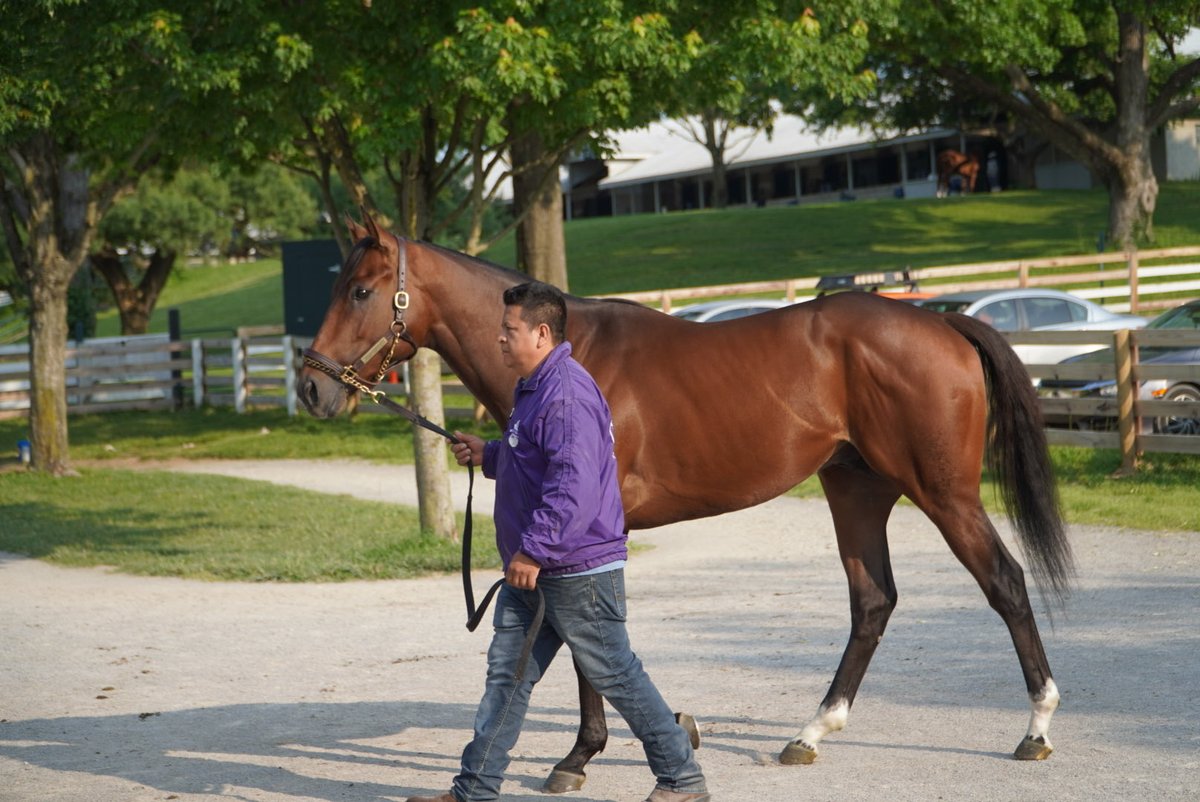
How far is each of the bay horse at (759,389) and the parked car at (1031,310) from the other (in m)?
13.6

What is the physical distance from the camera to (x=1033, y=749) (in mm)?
5434

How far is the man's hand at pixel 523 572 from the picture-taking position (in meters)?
4.55

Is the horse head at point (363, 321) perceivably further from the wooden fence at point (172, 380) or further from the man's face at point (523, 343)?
the wooden fence at point (172, 380)

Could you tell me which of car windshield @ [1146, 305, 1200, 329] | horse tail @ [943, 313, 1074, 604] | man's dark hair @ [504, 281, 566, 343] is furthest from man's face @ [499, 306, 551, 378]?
car windshield @ [1146, 305, 1200, 329]

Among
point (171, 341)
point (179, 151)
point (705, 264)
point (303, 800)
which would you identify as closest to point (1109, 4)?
point (705, 264)

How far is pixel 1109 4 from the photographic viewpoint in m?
32.5

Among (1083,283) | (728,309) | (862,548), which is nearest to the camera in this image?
(862,548)

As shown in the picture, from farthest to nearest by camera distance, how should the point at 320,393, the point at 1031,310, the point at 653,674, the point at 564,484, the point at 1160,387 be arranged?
the point at 1031,310 → the point at 1160,387 → the point at 653,674 → the point at 320,393 → the point at 564,484

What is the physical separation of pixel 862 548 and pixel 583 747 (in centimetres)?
163

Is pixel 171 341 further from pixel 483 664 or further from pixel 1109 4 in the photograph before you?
pixel 1109 4

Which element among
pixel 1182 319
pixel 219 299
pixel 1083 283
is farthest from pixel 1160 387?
pixel 219 299

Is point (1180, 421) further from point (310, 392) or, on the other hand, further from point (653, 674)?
point (310, 392)

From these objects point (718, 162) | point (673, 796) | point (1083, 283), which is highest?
point (718, 162)

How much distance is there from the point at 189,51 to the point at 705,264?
105 ft
